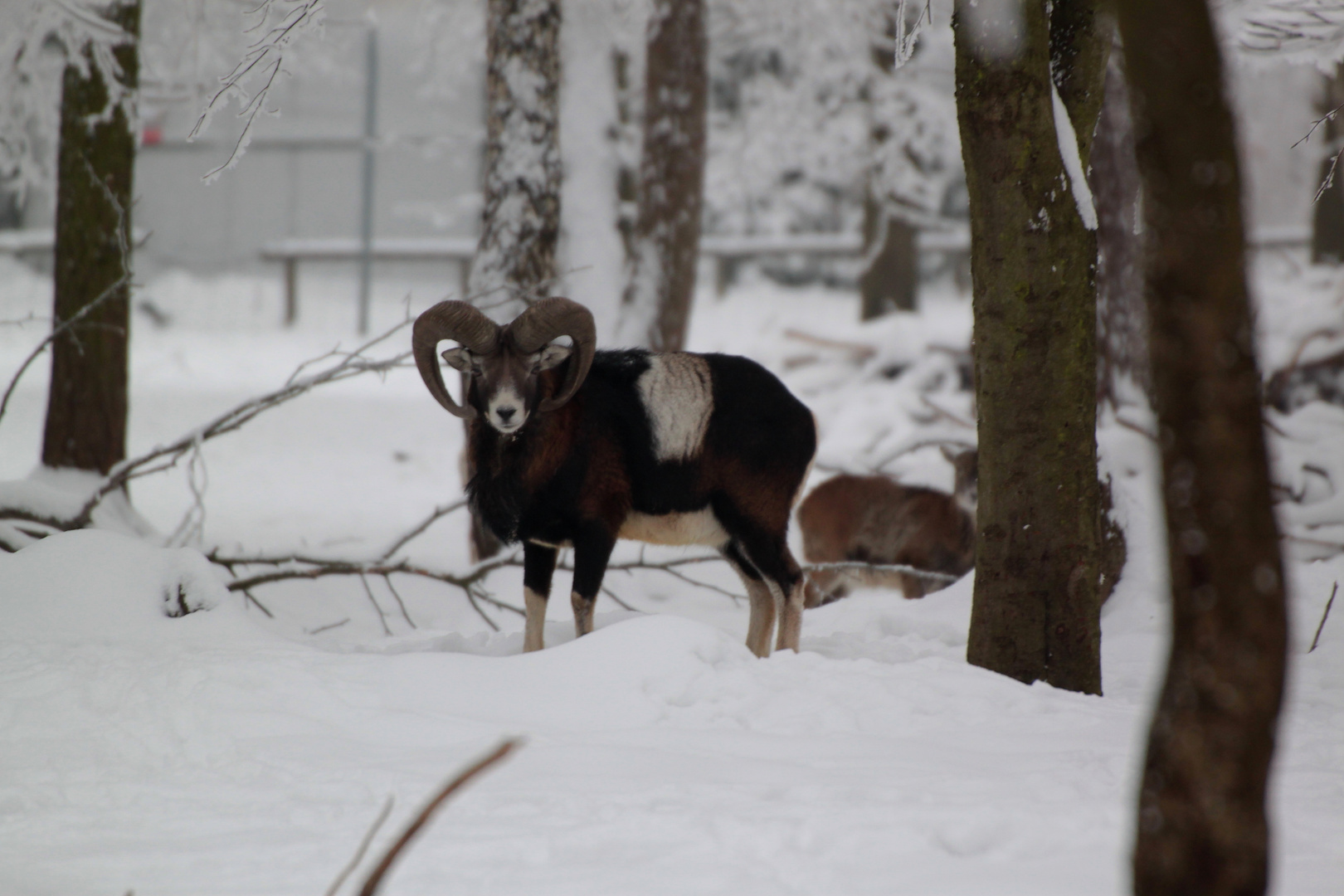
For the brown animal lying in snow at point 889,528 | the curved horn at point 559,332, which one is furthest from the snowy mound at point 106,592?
the brown animal lying in snow at point 889,528

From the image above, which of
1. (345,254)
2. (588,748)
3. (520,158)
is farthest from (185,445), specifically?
(345,254)

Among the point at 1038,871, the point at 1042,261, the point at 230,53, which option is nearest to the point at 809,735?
the point at 1038,871

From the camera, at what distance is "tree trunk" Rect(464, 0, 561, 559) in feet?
25.5

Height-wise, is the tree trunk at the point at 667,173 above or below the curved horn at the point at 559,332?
above

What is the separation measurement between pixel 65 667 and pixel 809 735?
8.29 feet

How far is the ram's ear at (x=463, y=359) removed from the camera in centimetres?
519

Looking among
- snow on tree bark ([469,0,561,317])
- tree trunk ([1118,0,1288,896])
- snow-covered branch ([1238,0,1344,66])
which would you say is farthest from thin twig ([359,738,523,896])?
snow-covered branch ([1238,0,1344,66])

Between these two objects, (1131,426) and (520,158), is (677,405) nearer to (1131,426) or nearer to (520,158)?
(520,158)

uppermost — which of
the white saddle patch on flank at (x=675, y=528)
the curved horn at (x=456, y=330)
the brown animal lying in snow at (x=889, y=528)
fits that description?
the curved horn at (x=456, y=330)

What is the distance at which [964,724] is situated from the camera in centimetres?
398

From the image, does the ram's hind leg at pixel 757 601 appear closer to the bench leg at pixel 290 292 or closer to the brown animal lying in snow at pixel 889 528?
the brown animal lying in snow at pixel 889 528

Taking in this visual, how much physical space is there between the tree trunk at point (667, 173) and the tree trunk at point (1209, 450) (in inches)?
326

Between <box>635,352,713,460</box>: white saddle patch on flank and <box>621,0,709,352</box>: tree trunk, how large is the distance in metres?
4.24

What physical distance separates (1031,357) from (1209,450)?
306cm
